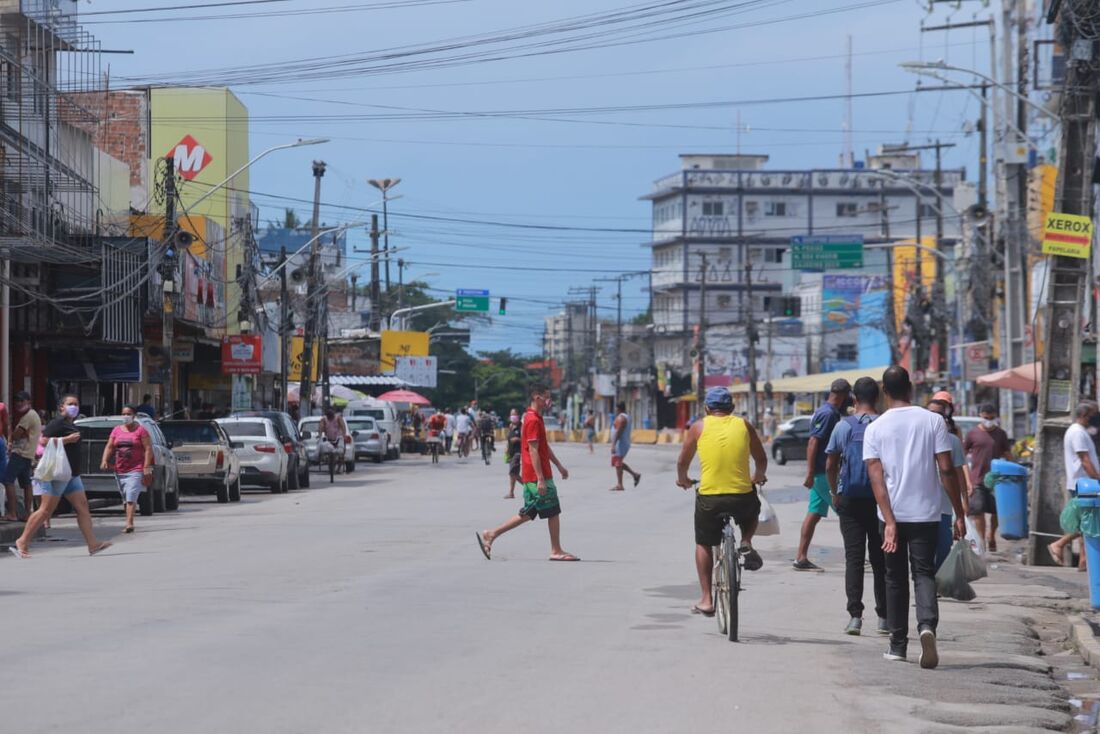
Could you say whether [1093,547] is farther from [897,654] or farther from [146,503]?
[146,503]

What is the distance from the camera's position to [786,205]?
118750 millimetres

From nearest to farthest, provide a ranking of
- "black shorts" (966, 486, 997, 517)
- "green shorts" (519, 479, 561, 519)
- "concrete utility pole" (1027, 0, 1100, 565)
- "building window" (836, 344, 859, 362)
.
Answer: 1. "green shorts" (519, 479, 561, 519)
2. "concrete utility pole" (1027, 0, 1100, 565)
3. "black shorts" (966, 486, 997, 517)
4. "building window" (836, 344, 859, 362)

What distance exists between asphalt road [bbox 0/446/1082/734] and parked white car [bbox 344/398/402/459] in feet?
118

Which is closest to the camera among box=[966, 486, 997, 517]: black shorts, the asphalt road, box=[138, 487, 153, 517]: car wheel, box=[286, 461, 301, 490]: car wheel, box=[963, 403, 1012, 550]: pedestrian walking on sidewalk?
the asphalt road

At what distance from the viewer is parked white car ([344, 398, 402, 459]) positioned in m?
57.1

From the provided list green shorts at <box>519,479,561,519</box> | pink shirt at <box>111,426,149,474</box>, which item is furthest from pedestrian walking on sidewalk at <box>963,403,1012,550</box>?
pink shirt at <box>111,426,149,474</box>

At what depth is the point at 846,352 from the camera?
105000 mm

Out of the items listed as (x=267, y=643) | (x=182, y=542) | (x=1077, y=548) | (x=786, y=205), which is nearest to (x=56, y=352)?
(x=182, y=542)

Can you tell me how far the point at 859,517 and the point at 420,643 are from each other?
131 inches

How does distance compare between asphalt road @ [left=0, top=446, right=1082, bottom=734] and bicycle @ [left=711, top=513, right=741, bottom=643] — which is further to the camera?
bicycle @ [left=711, top=513, right=741, bottom=643]

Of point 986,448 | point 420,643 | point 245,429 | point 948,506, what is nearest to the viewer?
point 420,643

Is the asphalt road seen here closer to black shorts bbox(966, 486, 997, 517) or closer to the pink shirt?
the pink shirt

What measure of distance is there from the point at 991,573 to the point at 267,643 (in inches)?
395

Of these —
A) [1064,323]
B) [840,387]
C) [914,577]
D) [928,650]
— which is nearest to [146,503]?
[840,387]
